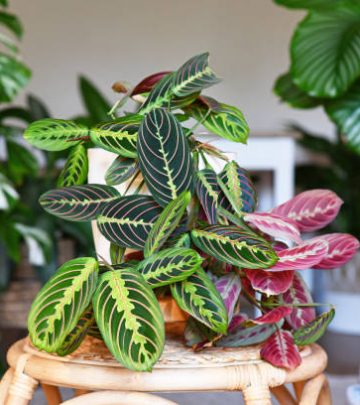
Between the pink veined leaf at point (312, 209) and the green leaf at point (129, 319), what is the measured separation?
9.4 inches

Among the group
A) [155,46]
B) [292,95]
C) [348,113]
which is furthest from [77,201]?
[155,46]

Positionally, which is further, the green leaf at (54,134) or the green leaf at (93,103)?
the green leaf at (93,103)

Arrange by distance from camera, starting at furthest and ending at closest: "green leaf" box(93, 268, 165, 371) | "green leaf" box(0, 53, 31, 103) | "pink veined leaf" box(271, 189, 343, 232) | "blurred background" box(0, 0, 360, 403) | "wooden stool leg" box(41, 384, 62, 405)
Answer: "blurred background" box(0, 0, 360, 403), "green leaf" box(0, 53, 31, 103), "wooden stool leg" box(41, 384, 62, 405), "pink veined leaf" box(271, 189, 343, 232), "green leaf" box(93, 268, 165, 371)

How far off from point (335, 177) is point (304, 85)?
1079 millimetres

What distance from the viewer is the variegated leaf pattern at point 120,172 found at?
76cm

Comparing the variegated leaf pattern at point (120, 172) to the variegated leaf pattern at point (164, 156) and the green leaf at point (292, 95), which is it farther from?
the green leaf at point (292, 95)

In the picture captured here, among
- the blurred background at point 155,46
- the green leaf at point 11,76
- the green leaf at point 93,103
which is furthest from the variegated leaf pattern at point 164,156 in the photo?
the blurred background at point 155,46

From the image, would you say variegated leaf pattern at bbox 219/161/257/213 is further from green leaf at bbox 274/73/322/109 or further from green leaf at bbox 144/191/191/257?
green leaf at bbox 274/73/322/109

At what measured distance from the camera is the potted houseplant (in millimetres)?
632

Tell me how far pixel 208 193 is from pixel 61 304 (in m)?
0.21

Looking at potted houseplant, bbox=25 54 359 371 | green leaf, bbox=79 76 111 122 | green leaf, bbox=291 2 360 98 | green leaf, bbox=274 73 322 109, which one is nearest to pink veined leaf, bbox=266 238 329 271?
potted houseplant, bbox=25 54 359 371

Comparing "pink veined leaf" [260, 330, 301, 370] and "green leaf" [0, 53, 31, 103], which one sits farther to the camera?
"green leaf" [0, 53, 31, 103]

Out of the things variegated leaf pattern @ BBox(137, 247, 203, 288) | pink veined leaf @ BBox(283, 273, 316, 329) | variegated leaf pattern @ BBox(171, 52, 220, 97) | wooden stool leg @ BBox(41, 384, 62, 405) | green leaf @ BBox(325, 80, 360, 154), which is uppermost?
green leaf @ BBox(325, 80, 360, 154)

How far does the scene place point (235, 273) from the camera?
2.50 feet
